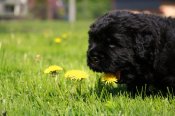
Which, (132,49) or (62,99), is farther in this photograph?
(132,49)

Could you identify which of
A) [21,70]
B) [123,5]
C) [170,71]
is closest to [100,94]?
[170,71]

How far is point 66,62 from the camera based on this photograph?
19.8 feet

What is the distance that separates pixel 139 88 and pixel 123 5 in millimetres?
25091

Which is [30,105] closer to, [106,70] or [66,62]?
[106,70]

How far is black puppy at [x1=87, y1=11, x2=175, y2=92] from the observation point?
11.6 feet

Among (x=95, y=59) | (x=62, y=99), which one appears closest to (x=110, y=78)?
(x=95, y=59)

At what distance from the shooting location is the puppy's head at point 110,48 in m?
3.52

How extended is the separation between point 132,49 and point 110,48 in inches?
7.5

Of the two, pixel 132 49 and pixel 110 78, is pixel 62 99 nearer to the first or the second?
pixel 110 78

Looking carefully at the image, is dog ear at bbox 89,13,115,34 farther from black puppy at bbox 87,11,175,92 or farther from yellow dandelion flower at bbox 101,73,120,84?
yellow dandelion flower at bbox 101,73,120,84

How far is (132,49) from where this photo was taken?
3.60m

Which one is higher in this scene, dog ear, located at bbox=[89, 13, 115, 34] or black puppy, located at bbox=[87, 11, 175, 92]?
dog ear, located at bbox=[89, 13, 115, 34]

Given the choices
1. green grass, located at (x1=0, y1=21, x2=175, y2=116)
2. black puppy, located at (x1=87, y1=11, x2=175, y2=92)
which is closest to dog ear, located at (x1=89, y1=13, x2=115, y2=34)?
black puppy, located at (x1=87, y1=11, x2=175, y2=92)

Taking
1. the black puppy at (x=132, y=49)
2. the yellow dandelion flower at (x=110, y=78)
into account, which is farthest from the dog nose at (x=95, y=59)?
the yellow dandelion flower at (x=110, y=78)
